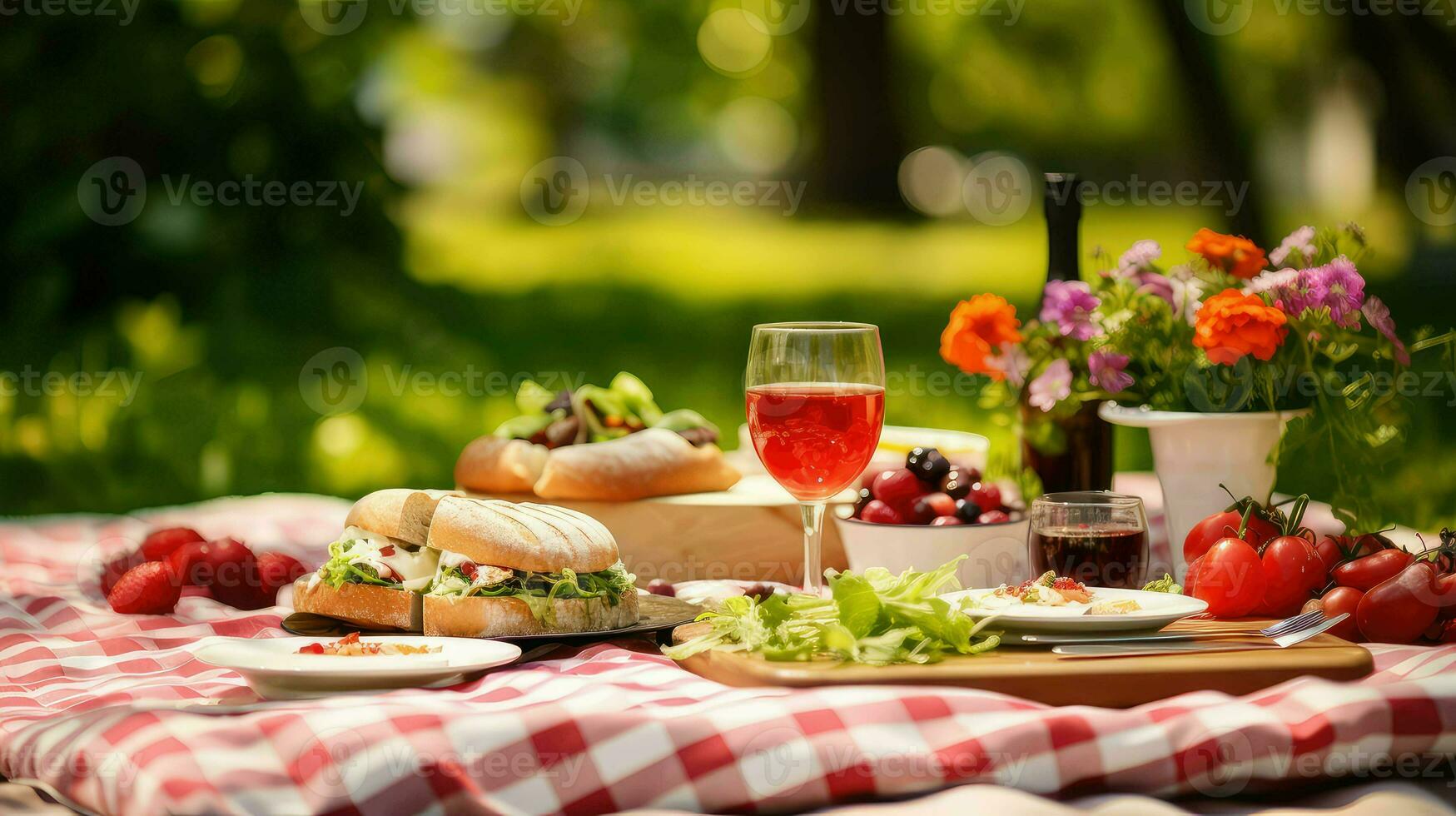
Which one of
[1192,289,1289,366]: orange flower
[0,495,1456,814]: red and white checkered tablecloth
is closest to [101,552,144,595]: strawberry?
[0,495,1456,814]: red and white checkered tablecloth

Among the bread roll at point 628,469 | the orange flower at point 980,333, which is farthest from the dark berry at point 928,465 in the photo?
the bread roll at point 628,469

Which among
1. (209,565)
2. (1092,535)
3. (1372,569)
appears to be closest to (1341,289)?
(1372,569)

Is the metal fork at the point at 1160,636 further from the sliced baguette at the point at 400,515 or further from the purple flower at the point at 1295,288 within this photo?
the sliced baguette at the point at 400,515

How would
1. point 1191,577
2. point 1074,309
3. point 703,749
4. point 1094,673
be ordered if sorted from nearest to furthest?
1. point 703,749
2. point 1094,673
3. point 1191,577
4. point 1074,309

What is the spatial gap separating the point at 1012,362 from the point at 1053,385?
0.10m

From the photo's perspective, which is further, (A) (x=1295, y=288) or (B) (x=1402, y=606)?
(A) (x=1295, y=288)

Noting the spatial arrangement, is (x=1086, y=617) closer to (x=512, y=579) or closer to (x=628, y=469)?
(x=512, y=579)

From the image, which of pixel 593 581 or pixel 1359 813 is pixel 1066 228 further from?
pixel 1359 813

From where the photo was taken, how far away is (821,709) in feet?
4.50

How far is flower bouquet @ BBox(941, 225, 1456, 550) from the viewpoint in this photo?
1.99 m

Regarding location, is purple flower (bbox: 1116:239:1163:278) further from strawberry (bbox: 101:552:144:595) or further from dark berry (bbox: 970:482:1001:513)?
strawberry (bbox: 101:552:144:595)

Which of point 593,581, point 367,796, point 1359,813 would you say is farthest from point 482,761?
point 1359,813

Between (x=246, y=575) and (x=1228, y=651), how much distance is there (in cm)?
153

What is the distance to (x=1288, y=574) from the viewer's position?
5.97 ft
